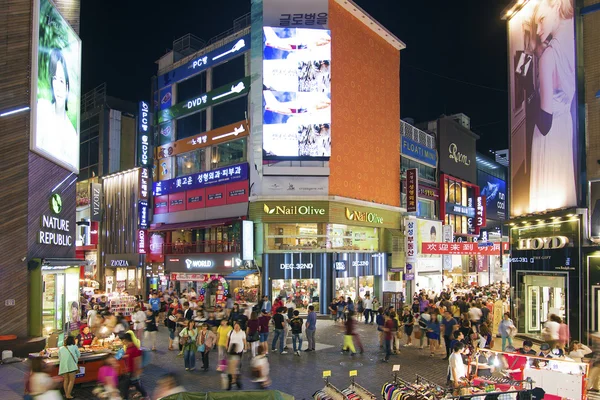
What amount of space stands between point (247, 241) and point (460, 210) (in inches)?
928

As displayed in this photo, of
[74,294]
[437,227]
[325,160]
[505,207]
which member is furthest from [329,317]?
[505,207]

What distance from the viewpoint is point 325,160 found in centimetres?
2908

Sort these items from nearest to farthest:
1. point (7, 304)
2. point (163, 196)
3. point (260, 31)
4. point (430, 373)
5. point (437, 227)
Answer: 1. point (430, 373)
2. point (7, 304)
3. point (260, 31)
4. point (163, 196)
5. point (437, 227)

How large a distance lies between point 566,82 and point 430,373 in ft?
37.6

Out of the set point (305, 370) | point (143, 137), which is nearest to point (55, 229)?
point (305, 370)

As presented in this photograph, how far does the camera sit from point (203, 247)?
108ft

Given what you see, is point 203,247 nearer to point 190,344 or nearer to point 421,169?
point 421,169

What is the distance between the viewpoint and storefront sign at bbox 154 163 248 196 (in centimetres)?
3070

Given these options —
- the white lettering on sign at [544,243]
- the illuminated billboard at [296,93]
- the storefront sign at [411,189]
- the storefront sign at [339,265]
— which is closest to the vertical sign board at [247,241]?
the illuminated billboard at [296,93]

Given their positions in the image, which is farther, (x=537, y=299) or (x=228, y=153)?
(x=228, y=153)

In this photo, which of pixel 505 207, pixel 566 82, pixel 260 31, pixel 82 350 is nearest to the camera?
pixel 82 350

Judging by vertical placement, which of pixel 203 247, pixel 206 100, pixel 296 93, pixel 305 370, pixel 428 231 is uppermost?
pixel 206 100

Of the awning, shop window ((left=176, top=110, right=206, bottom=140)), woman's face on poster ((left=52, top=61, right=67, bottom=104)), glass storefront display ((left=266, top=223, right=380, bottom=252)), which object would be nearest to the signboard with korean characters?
shop window ((left=176, top=110, right=206, bottom=140))

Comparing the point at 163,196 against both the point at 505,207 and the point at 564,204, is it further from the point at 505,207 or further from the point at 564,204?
the point at 505,207
